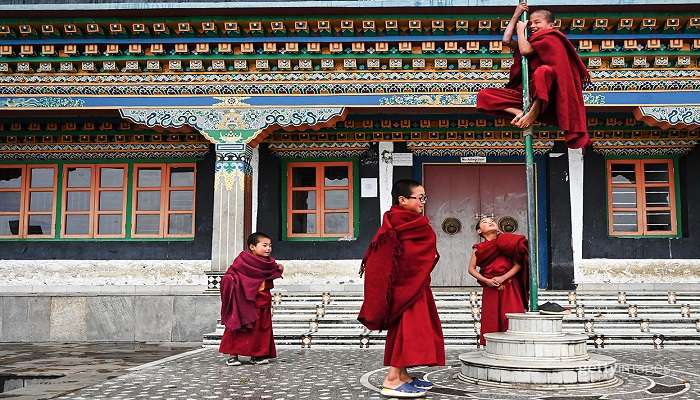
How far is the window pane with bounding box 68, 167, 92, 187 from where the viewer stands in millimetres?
10625

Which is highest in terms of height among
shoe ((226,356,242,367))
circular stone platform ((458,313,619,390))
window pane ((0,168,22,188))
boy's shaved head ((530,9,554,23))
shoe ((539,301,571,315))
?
boy's shaved head ((530,9,554,23))

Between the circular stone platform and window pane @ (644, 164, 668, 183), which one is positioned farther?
window pane @ (644, 164, 668, 183)

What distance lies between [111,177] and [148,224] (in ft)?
3.23

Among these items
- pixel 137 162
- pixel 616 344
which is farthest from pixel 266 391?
pixel 137 162

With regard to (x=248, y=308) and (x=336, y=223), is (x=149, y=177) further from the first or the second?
(x=248, y=308)

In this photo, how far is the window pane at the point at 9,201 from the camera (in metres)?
10.6

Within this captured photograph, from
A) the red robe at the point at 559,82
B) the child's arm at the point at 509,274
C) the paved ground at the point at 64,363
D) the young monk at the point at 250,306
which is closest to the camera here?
the red robe at the point at 559,82

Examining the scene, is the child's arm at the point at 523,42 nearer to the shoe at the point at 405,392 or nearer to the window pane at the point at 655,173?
the shoe at the point at 405,392

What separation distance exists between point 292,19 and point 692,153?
6360mm

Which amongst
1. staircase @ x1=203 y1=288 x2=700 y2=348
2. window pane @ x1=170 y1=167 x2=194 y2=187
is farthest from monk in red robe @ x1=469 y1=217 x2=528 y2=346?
window pane @ x1=170 y1=167 x2=194 y2=187

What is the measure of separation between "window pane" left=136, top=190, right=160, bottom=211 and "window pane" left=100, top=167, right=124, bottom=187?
0.42 m

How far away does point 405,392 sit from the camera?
4133mm

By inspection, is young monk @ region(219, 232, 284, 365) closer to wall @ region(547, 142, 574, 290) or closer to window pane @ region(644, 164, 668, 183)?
wall @ region(547, 142, 574, 290)

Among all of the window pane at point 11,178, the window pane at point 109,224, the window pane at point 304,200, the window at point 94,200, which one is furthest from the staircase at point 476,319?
the window pane at point 11,178
